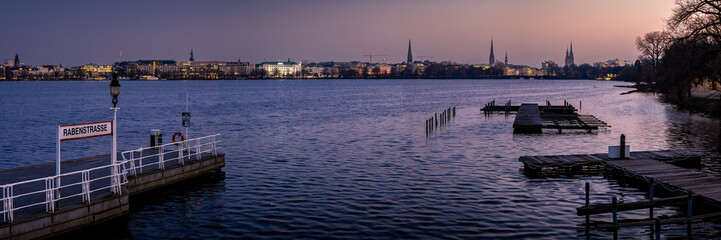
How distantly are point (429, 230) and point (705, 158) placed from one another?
30149 mm

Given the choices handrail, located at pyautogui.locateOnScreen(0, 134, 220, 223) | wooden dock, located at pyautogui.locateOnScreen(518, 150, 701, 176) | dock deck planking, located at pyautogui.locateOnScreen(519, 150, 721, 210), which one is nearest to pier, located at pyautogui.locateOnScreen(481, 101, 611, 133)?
wooden dock, located at pyautogui.locateOnScreen(518, 150, 701, 176)

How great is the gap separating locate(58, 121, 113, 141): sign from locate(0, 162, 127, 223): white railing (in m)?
1.34

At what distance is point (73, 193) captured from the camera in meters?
23.5

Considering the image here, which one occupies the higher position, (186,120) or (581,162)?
(186,120)

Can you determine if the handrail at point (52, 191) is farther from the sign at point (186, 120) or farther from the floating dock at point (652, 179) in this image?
the floating dock at point (652, 179)

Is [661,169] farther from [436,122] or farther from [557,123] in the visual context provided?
[436,122]

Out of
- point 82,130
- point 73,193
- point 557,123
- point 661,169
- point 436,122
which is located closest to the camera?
point 82,130

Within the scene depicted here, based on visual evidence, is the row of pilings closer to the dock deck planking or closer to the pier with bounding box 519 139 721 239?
the dock deck planking

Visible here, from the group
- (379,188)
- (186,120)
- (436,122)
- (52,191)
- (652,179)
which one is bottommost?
(379,188)

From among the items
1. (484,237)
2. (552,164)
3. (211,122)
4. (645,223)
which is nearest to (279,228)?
(484,237)

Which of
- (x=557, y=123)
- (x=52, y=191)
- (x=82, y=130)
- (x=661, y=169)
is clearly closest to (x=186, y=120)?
(x=82, y=130)

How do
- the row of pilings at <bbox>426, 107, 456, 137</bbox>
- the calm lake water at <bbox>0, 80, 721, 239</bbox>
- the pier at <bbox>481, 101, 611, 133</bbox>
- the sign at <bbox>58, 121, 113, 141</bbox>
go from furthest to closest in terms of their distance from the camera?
the row of pilings at <bbox>426, 107, 456, 137</bbox>, the pier at <bbox>481, 101, 611, 133</bbox>, the calm lake water at <bbox>0, 80, 721, 239</bbox>, the sign at <bbox>58, 121, 113, 141</bbox>

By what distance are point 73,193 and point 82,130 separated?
3.52 metres

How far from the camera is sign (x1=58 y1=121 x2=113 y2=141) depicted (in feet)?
68.7
